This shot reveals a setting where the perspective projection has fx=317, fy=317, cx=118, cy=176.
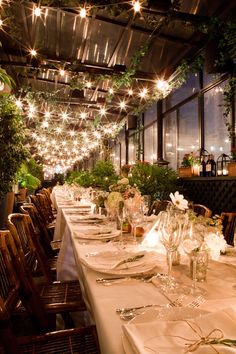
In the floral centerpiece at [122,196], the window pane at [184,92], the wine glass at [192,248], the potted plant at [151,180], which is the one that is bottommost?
the wine glass at [192,248]

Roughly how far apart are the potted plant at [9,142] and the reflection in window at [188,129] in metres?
3.56

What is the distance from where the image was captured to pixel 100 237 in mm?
2039

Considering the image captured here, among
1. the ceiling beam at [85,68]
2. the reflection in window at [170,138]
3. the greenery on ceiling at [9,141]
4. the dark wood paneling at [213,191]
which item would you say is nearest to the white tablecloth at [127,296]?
the dark wood paneling at [213,191]

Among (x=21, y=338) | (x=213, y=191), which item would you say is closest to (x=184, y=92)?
(x=213, y=191)

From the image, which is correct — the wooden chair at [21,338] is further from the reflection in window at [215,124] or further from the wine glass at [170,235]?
the reflection in window at [215,124]

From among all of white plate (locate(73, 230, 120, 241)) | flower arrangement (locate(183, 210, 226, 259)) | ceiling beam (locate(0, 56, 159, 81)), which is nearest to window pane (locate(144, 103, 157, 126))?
ceiling beam (locate(0, 56, 159, 81))

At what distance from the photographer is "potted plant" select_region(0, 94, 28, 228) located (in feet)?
17.5

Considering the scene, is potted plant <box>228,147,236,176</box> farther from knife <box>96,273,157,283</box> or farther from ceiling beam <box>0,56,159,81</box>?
knife <box>96,273,157,283</box>

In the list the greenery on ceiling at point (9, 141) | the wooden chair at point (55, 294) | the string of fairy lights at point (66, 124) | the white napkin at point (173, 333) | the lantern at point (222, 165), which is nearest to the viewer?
the white napkin at point (173, 333)

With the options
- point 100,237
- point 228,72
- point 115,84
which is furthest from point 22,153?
point 100,237

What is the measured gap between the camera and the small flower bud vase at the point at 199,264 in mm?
1179

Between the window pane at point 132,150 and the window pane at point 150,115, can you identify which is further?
the window pane at point 132,150

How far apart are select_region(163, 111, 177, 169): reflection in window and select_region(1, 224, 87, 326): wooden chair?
20.3ft

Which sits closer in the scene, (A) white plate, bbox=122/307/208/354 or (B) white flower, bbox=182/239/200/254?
(A) white plate, bbox=122/307/208/354
